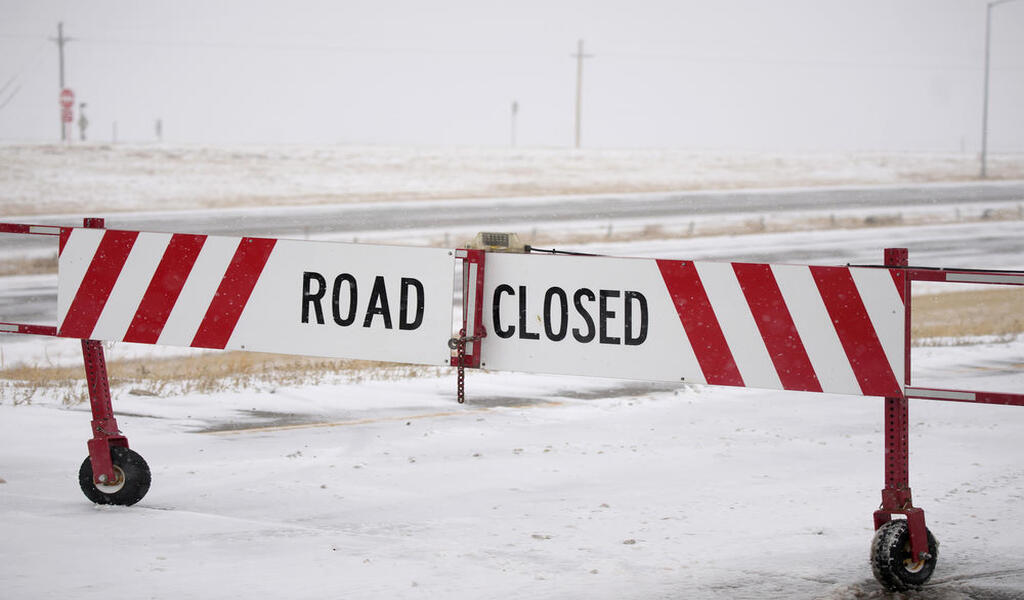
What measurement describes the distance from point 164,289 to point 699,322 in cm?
333

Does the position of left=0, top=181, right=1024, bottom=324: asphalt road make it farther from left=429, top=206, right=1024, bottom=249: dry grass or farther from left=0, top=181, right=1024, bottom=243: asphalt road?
left=429, top=206, right=1024, bottom=249: dry grass

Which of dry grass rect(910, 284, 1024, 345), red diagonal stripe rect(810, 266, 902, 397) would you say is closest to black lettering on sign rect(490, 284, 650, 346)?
red diagonal stripe rect(810, 266, 902, 397)

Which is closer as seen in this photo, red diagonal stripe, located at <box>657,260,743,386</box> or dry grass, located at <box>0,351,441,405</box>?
red diagonal stripe, located at <box>657,260,743,386</box>

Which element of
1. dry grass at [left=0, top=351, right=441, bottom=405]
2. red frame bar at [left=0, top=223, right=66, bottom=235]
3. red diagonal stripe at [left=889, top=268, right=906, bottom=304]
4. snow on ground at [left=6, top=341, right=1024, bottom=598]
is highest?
red frame bar at [left=0, top=223, right=66, bottom=235]

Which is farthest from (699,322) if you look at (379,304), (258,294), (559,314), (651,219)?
(651,219)

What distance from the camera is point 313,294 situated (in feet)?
21.4

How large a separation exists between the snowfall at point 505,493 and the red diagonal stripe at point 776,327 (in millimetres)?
1029

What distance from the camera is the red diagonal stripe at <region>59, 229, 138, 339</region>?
684cm

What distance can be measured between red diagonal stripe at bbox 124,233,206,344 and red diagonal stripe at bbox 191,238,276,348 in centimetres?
25

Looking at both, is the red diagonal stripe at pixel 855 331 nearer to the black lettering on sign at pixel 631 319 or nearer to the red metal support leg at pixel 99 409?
the black lettering on sign at pixel 631 319

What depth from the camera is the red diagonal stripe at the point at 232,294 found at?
6625mm

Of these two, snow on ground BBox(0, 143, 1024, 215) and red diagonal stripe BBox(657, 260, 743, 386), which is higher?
snow on ground BBox(0, 143, 1024, 215)

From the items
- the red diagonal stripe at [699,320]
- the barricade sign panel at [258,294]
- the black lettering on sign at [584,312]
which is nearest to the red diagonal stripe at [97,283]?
the barricade sign panel at [258,294]

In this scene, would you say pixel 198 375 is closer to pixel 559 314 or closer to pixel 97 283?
pixel 97 283
